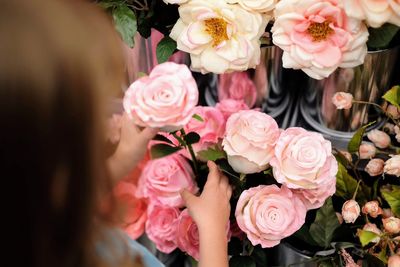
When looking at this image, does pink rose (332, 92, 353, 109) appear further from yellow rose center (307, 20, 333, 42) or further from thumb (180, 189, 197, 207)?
thumb (180, 189, 197, 207)

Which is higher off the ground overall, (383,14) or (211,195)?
(383,14)

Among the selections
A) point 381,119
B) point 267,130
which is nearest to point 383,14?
point 267,130

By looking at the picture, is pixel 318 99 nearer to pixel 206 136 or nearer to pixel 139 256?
pixel 206 136

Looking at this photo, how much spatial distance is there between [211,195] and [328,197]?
0.16 meters

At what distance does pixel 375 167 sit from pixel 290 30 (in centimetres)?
23

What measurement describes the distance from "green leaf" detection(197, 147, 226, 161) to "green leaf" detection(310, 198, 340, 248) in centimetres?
16

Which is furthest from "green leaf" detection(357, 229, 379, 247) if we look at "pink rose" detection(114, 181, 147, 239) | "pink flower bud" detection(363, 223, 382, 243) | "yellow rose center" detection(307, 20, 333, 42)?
"pink rose" detection(114, 181, 147, 239)

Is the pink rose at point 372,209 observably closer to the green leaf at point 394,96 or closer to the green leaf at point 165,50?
the green leaf at point 394,96

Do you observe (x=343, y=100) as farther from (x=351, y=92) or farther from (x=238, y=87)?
(x=238, y=87)

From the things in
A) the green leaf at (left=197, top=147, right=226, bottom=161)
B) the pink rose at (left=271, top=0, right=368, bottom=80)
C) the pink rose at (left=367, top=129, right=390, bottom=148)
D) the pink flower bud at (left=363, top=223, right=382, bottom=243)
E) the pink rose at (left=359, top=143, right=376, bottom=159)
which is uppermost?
the pink rose at (left=271, top=0, right=368, bottom=80)

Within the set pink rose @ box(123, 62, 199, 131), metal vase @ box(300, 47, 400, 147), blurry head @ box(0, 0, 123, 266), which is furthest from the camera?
metal vase @ box(300, 47, 400, 147)

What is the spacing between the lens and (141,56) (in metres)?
1.25

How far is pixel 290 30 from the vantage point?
0.90 m

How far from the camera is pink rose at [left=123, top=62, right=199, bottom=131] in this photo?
84cm
